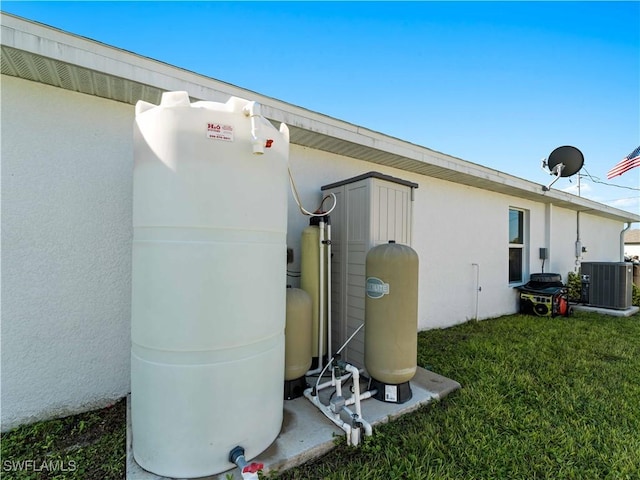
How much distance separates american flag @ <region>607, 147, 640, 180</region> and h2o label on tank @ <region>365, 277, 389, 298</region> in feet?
24.8

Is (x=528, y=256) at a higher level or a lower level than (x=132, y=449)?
higher

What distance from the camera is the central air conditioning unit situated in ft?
20.6

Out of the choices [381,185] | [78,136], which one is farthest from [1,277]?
[381,185]

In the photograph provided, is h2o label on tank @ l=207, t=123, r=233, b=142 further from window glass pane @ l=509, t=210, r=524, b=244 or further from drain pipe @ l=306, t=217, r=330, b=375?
window glass pane @ l=509, t=210, r=524, b=244

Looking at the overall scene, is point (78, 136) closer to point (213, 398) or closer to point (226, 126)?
point (226, 126)

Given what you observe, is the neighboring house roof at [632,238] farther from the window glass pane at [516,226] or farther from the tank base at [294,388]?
the tank base at [294,388]

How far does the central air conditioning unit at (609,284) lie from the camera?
6266mm

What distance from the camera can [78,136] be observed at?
2244 mm

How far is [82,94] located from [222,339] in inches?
88.9

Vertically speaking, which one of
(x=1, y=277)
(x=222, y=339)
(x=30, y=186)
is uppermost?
(x=30, y=186)

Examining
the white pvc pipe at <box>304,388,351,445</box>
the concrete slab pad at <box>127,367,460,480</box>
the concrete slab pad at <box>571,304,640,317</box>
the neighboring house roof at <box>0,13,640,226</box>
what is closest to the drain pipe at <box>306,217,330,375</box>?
the concrete slab pad at <box>127,367,460,480</box>

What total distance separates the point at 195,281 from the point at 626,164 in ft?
30.1

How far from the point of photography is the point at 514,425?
2.13 metres

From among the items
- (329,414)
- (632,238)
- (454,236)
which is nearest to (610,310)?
(454,236)
